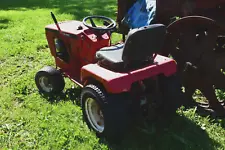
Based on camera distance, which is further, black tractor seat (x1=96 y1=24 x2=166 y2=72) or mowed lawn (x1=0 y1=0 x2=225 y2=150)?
mowed lawn (x1=0 y1=0 x2=225 y2=150)

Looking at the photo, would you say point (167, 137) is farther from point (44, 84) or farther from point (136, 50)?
point (44, 84)

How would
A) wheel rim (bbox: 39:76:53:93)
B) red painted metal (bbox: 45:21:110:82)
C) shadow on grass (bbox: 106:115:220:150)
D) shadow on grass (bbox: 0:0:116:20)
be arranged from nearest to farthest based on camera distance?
shadow on grass (bbox: 106:115:220:150) < red painted metal (bbox: 45:21:110:82) < wheel rim (bbox: 39:76:53:93) < shadow on grass (bbox: 0:0:116:20)

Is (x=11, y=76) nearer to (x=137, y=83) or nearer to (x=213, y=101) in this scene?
(x=137, y=83)

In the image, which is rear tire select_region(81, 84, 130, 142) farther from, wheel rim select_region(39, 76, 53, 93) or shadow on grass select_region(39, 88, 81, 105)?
wheel rim select_region(39, 76, 53, 93)

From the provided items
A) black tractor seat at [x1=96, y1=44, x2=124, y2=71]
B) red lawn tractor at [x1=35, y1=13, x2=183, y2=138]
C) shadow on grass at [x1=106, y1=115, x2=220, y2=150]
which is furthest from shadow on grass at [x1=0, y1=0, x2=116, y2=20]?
shadow on grass at [x1=106, y1=115, x2=220, y2=150]

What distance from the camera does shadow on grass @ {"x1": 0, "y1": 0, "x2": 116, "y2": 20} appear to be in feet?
33.1

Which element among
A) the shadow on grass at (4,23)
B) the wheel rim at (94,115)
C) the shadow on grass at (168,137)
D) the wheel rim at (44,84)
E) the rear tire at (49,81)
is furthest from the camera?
the shadow on grass at (4,23)

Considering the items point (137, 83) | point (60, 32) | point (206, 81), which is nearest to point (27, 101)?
point (60, 32)

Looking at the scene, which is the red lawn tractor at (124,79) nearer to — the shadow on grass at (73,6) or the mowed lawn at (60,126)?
the mowed lawn at (60,126)

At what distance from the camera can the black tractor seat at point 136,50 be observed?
315 centimetres

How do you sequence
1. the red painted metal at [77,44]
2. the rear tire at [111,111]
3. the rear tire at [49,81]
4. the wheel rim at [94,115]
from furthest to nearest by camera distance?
1. the rear tire at [49,81]
2. the red painted metal at [77,44]
3. the wheel rim at [94,115]
4. the rear tire at [111,111]

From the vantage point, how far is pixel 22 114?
428cm

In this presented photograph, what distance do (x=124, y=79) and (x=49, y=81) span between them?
1.70 m

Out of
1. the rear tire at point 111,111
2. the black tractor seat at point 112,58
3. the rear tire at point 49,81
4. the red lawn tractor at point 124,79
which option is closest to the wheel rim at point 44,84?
the rear tire at point 49,81
